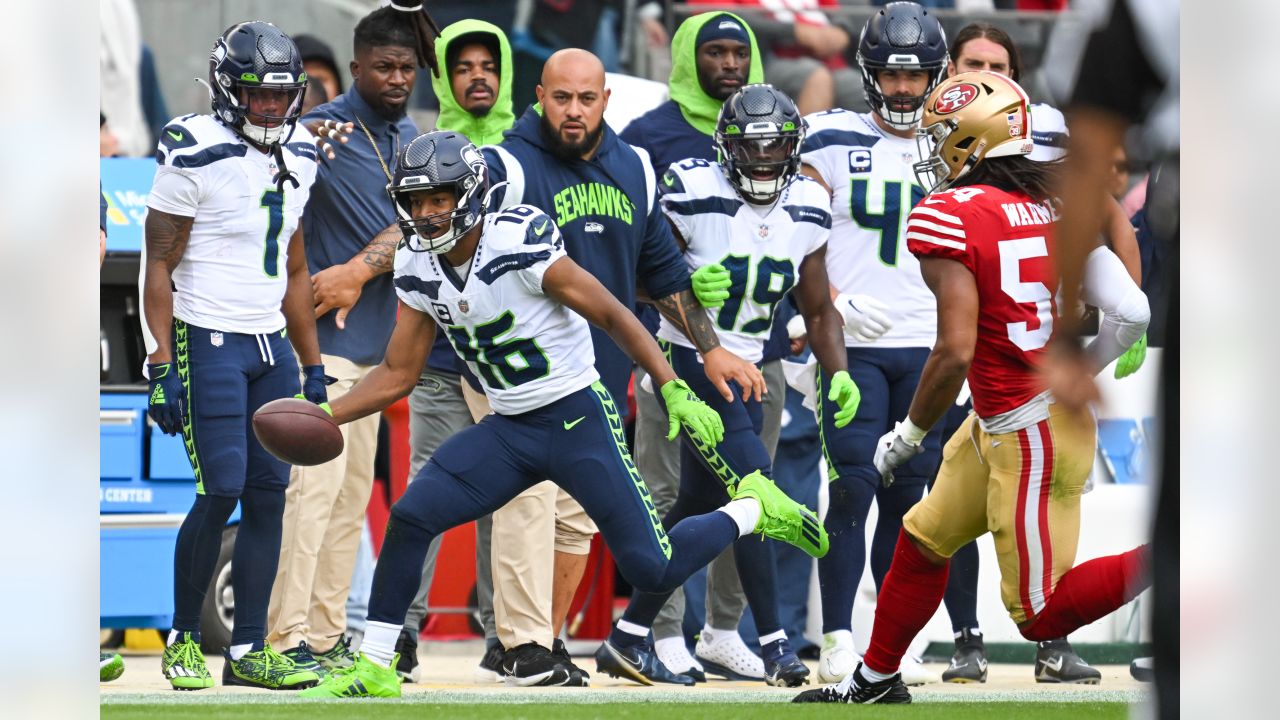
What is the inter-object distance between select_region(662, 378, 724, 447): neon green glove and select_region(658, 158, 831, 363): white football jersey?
75cm

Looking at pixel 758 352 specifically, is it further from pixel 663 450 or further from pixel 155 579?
pixel 155 579

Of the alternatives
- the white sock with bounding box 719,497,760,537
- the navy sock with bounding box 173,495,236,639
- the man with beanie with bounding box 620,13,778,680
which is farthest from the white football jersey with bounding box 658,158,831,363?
the navy sock with bounding box 173,495,236,639

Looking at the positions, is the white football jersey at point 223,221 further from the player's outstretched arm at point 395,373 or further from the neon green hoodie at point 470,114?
the neon green hoodie at point 470,114

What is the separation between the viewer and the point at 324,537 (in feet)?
20.8

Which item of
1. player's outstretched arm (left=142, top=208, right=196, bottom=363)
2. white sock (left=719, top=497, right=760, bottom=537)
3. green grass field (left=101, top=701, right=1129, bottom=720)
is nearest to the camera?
green grass field (left=101, top=701, right=1129, bottom=720)

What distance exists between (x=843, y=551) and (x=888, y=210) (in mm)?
1190

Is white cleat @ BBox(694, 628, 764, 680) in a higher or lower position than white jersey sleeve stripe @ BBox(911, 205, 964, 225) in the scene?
lower

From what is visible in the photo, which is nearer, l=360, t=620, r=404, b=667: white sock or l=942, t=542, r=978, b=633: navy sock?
l=360, t=620, r=404, b=667: white sock

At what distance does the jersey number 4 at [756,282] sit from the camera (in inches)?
243

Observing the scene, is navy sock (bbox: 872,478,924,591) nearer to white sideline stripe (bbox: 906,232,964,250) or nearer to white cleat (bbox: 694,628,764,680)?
white cleat (bbox: 694,628,764,680)

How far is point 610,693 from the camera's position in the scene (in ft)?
18.3

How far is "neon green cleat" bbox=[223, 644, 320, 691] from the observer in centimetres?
566
